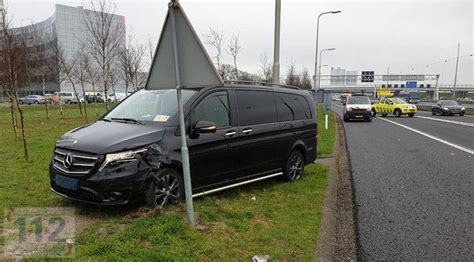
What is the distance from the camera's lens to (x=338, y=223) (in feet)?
16.8

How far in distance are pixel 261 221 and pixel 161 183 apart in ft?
4.56

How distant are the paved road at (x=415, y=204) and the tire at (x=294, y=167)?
112cm

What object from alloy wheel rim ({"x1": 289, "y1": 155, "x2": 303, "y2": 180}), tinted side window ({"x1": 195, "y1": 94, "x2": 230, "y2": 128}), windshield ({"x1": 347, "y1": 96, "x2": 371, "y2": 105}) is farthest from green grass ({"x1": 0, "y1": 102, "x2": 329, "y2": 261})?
windshield ({"x1": 347, "y1": 96, "x2": 371, "y2": 105})

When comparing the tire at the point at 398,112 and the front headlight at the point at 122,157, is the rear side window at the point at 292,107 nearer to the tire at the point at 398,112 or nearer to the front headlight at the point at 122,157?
the front headlight at the point at 122,157

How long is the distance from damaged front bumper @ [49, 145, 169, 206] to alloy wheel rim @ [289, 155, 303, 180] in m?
3.20

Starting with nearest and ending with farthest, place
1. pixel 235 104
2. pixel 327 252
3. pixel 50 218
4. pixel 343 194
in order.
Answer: pixel 327 252
pixel 50 218
pixel 235 104
pixel 343 194

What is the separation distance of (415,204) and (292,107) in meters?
2.78

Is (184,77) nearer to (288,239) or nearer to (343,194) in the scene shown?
(288,239)

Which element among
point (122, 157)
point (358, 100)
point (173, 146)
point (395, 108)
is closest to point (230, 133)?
point (173, 146)

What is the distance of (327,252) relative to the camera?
410 centimetres

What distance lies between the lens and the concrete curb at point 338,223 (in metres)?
4.10

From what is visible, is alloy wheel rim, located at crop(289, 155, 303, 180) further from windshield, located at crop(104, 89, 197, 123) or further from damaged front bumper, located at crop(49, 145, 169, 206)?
damaged front bumper, located at crop(49, 145, 169, 206)

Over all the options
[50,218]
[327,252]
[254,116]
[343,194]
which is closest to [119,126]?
[50,218]

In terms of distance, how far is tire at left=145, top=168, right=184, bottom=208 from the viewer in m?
4.66
